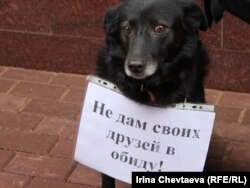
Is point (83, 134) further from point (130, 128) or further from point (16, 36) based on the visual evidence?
point (16, 36)

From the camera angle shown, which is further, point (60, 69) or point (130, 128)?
point (60, 69)

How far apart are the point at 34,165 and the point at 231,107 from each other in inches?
58.3

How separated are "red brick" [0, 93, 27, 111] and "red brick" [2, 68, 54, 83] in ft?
1.08

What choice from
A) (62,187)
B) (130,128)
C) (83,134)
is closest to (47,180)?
(62,187)

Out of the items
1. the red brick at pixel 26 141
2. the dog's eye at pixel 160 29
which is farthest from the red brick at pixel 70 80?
the dog's eye at pixel 160 29

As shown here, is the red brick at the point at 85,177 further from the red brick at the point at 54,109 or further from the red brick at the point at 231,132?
the red brick at the point at 231,132

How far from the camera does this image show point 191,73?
2.82 m

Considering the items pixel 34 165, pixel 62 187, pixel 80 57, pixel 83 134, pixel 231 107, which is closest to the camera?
pixel 83 134

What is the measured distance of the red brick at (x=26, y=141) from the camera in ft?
11.4

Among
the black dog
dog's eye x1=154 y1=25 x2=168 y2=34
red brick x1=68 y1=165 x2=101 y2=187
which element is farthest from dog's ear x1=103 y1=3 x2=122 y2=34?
red brick x1=68 y1=165 x2=101 y2=187

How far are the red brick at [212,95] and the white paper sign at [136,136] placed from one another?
4.80ft

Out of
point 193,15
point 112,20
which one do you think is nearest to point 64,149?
point 112,20

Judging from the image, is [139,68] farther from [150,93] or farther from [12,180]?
[12,180]

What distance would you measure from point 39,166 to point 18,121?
0.60 meters
